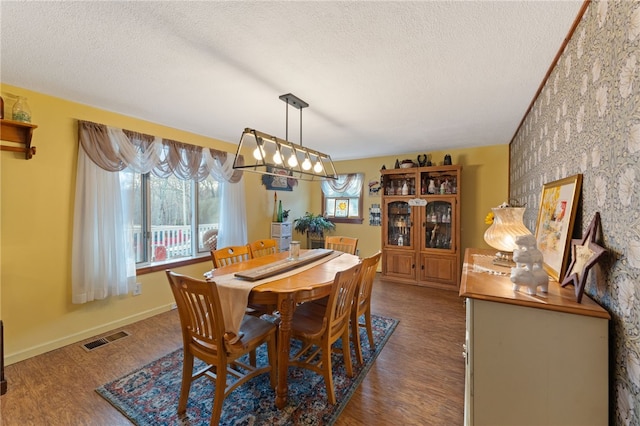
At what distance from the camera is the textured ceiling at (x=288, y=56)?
139 cm

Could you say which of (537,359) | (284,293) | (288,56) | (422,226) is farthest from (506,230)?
(422,226)

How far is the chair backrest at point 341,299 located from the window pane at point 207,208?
2725 mm

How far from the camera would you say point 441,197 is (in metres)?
4.34

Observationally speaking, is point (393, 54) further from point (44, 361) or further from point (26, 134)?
point (44, 361)

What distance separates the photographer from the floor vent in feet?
8.20

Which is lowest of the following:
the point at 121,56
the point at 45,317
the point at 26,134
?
the point at 45,317

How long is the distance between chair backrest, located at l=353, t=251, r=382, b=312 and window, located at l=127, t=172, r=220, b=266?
8.67 ft

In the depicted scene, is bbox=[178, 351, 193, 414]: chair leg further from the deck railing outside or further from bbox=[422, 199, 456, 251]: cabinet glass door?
bbox=[422, 199, 456, 251]: cabinet glass door

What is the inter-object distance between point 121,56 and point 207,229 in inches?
102

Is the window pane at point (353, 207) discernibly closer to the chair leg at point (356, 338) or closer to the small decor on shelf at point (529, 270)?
the chair leg at point (356, 338)

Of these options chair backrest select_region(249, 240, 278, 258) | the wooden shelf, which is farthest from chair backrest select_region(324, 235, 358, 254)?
the wooden shelf

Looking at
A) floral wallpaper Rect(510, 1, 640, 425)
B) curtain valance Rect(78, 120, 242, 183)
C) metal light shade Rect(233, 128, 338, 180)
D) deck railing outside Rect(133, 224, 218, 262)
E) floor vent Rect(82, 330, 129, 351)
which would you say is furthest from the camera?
deck railing outside Rect(133, 224, 218, 262)

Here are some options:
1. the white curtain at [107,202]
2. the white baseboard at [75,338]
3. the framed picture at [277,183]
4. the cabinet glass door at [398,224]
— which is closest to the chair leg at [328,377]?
the white curtain at [107,202]

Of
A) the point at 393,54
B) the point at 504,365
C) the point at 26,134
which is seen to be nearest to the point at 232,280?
the point at 504,365
